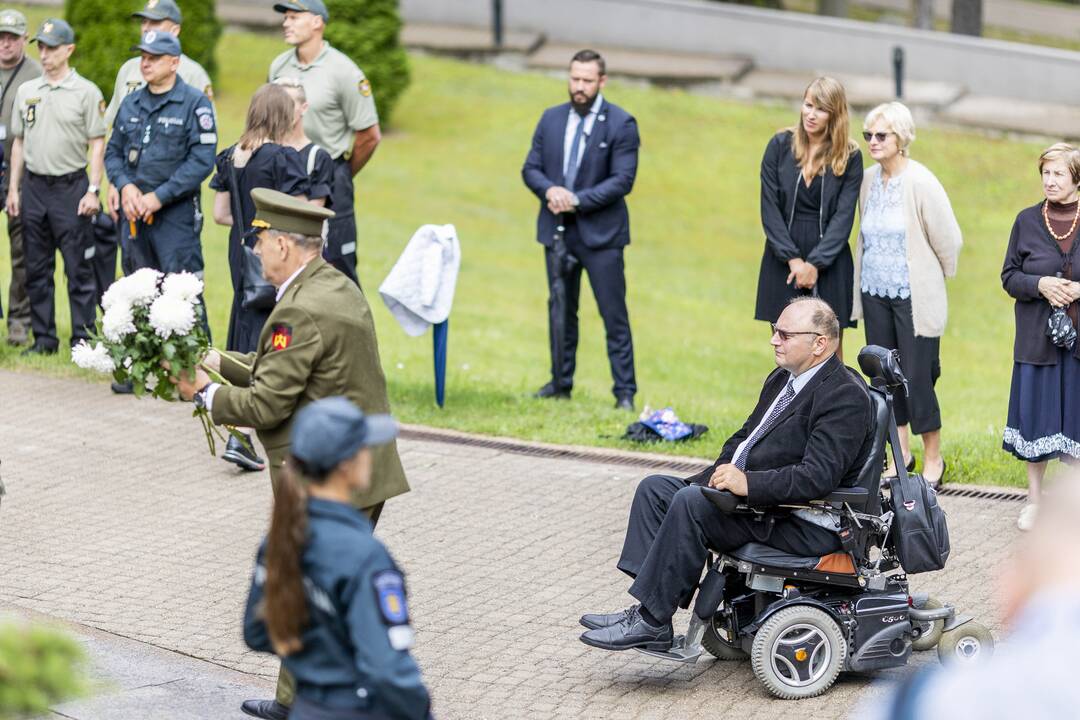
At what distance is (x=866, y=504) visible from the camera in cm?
650

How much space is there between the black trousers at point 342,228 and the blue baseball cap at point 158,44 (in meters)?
1.30

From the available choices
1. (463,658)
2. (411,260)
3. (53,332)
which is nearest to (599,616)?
(463,658)

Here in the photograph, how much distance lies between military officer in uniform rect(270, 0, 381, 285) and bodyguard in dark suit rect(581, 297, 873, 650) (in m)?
4.55

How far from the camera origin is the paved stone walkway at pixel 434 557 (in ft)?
21.5

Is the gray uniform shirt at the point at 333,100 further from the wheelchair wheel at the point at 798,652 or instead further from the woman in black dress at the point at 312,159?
the wheelchair wheel at the point at 798,652

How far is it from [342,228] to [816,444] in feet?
16.2

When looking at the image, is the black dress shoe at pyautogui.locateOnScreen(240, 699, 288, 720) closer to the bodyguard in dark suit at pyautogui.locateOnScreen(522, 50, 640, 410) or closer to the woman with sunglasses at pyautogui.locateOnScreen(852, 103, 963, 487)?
the woman with sunglasses at pyautogui.locateOnScreen(852, 103, 963, 487)

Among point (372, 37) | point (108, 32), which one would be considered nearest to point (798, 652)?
point (108, 32)

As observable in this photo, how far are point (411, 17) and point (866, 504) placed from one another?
24360 millimetres

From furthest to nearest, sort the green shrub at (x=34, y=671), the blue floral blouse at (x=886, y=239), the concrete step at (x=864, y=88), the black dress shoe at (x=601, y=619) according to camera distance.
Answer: the concrete step at (x=864, y=88) < the blue floral blouse at (x=886, y=239) < the black dress shoe at (x=601, y=619) < the green shrub at (x=34, y=671)

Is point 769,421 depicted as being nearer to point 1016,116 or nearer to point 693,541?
point 693,541

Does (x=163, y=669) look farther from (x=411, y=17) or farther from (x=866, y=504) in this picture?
(x=411, y=17)

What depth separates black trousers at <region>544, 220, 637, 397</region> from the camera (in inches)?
437

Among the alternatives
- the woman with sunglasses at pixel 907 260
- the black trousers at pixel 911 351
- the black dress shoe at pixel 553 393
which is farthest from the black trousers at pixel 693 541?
the black dress shoe at pixel 553 393
